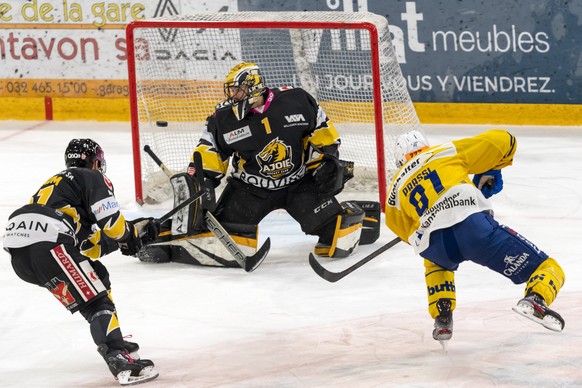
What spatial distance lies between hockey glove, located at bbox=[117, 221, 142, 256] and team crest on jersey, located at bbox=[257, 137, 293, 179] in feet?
4.12

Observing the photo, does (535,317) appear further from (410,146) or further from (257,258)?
(257,258)

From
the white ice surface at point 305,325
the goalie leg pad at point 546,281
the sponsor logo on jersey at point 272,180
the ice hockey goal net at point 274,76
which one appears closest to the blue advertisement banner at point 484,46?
the ice hockey goal net at point 274,76

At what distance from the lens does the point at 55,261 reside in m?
4.19

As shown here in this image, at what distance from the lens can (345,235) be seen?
5820 mm

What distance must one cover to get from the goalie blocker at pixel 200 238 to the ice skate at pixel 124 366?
1513 millimetres

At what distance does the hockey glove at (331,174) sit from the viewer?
5758 mm

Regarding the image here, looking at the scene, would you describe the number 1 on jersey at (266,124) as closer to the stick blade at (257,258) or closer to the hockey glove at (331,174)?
the hockey glove at (331,174)

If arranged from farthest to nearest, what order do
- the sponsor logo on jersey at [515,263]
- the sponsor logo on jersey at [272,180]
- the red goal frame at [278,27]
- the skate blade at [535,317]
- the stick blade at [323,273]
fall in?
the red goal frame at [278,27], the sponsor logo on jersey at [272,180], the stick blade at [323,273], the sponsor logo on jersey at [515,263], the skate blade at [535,317]

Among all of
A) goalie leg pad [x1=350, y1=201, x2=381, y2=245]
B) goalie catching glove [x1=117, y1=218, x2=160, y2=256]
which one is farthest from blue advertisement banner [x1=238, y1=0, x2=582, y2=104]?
goalie catching glove [x1=117, y1=218, x2=160, y2=256]

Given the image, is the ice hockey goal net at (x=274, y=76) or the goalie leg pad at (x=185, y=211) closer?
the goalie leg pad at (x=185, y=211)

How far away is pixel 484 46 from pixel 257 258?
11.0ft

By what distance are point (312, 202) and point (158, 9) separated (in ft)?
11.5

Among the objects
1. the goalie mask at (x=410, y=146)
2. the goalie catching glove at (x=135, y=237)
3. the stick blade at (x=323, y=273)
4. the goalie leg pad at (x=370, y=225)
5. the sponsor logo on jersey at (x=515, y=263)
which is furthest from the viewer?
the goalie leg pad at (x=370, y=225)

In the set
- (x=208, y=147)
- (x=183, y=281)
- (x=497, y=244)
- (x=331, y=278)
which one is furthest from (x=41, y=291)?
(x=497, y=244)
